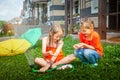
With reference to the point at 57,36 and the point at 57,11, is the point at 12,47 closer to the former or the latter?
the point at 57,36

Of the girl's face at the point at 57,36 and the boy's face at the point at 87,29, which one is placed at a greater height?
the boy's face at the point at 87,29

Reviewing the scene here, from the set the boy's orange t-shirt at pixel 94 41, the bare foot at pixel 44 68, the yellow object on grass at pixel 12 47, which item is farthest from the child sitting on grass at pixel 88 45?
the yellow object on grass at pixel 12 47

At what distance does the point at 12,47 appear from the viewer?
598 cm

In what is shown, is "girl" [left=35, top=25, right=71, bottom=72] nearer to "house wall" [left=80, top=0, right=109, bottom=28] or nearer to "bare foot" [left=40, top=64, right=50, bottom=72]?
"bare foot" [left=40, top=64, right=50, bottom=72]

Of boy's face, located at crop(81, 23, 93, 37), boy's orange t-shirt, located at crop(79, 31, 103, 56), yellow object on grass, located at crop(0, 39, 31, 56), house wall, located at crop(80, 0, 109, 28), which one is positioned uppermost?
house wall, located at crop(80, 0, 109, 28)


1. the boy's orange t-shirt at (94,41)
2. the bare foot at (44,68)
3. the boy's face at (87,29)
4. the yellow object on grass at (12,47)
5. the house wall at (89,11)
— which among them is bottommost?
the bare foot at (44,68)

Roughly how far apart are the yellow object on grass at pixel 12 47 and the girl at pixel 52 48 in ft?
2.82

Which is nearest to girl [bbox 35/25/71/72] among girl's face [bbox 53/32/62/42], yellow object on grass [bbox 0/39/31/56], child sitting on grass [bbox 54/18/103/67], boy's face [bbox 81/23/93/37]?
girl's face [bbox 53/32/62/42]

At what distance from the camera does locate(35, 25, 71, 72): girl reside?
507 cm

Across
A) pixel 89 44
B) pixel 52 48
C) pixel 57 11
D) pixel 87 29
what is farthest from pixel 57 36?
pixel 57 11

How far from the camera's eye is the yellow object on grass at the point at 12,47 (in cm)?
593

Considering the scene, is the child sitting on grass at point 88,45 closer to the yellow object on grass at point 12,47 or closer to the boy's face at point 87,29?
the boy's face at point 87,29

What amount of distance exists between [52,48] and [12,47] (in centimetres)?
104

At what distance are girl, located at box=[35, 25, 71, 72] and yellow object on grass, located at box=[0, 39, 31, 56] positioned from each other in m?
0.86
